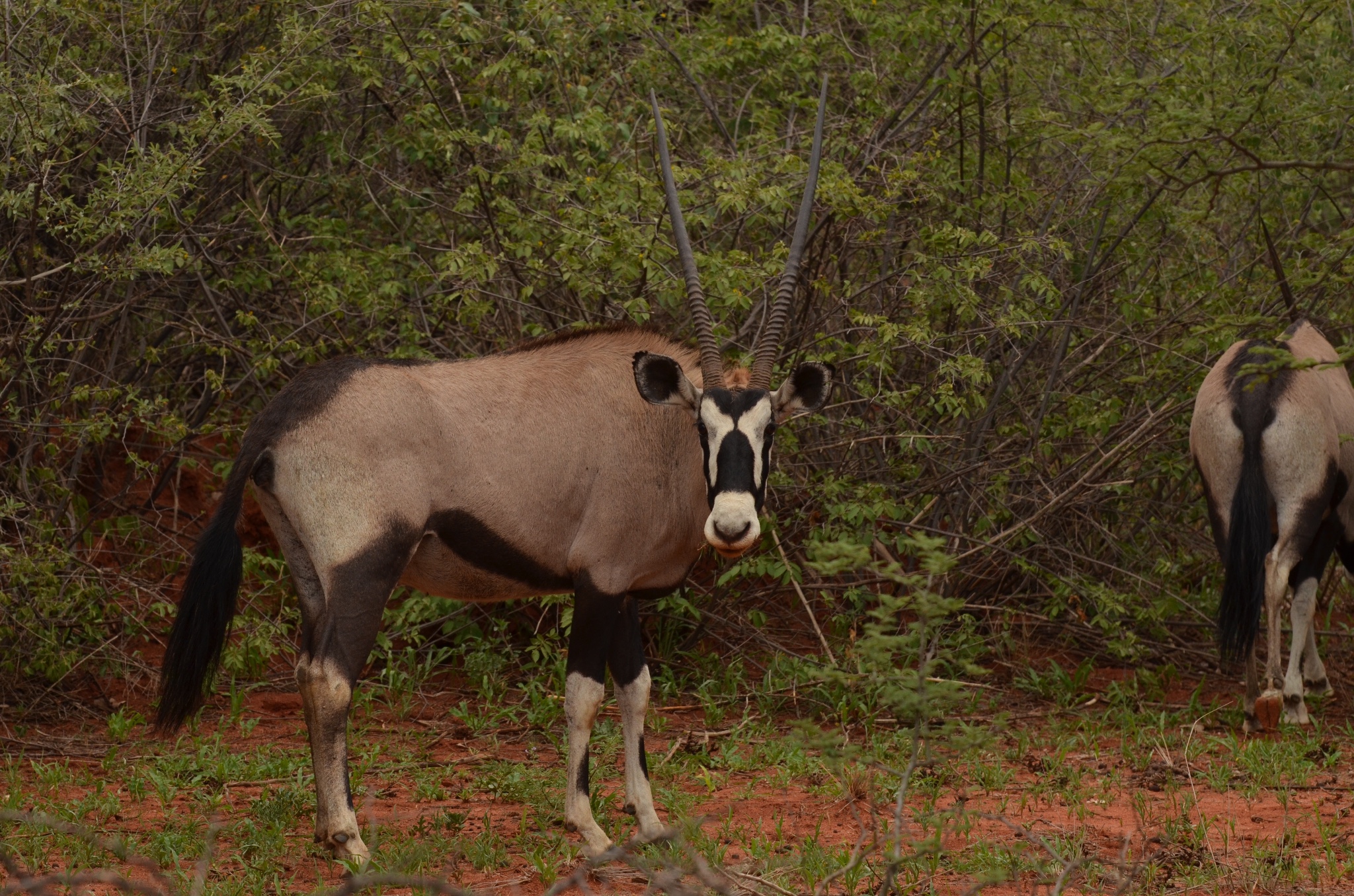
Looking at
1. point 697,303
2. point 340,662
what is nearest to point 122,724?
point 340,662

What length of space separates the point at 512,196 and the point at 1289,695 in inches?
205

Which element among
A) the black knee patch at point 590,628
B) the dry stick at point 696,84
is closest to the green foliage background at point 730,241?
the dry stick at point 696,84

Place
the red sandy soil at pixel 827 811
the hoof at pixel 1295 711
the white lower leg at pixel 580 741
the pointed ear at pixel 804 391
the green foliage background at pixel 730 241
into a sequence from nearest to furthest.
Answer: the red sandy soil at pixel 827 811
the white lower leg at pixel 580 741
the pointed ear at pixel 804 391
the green foliage background at pixel 730 241
the hoof at pixel 1295 711

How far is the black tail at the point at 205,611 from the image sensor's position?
525 centimetres

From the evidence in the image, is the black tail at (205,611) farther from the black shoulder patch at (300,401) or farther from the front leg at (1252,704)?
the front leg at (1252,704)

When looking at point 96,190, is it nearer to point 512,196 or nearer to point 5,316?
point 5,316

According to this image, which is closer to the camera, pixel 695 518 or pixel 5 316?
pixel 695 518

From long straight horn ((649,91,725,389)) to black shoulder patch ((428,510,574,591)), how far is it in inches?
38.5

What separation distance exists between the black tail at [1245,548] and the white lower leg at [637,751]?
3463 mm

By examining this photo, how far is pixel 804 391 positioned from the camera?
228 inches

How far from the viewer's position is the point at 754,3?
8.99 metres

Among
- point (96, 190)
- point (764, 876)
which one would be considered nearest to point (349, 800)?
point (764, 876)

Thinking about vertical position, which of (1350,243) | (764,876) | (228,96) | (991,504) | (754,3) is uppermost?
(754,3)

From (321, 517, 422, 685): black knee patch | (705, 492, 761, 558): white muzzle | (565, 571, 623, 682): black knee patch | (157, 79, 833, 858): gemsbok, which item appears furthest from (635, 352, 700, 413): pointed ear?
(321, 517, 422, 685): black knee patch
